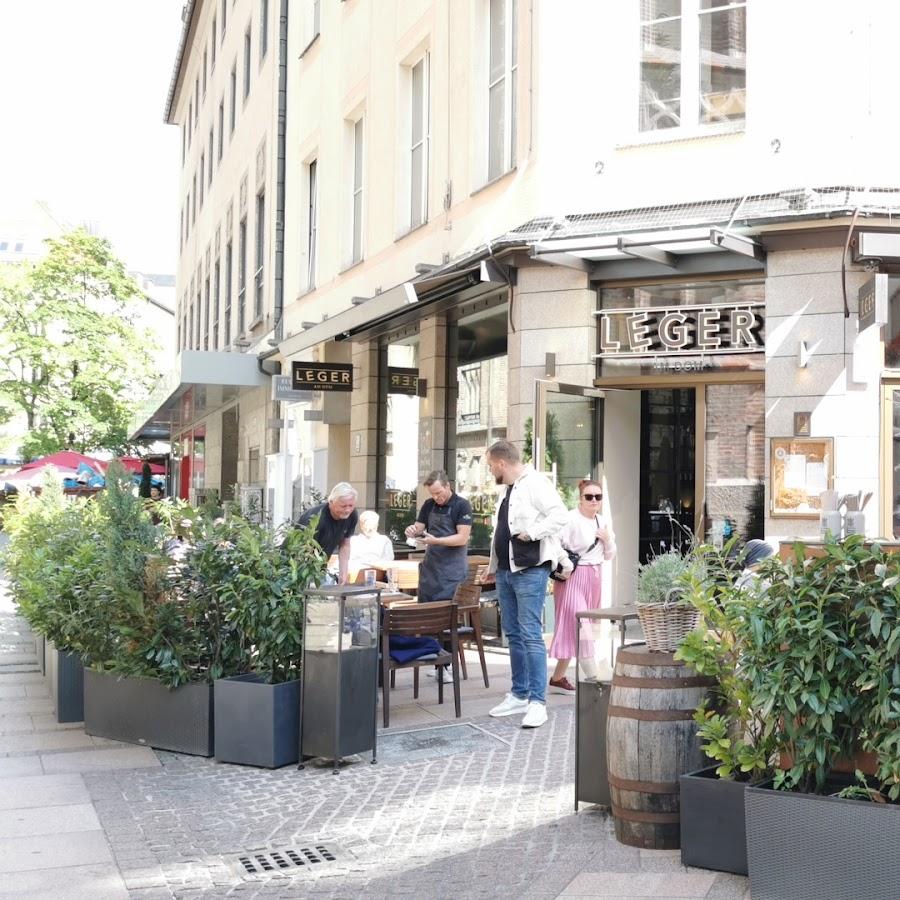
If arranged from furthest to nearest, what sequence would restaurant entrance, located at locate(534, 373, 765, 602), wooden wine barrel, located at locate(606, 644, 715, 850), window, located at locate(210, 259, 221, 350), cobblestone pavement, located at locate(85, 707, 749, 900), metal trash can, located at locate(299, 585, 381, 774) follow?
window, located at locate(210, 259, 221, 350)
restaurant entrance, located at locate(534, 373, 765, 602)
metal trash can, located at locate(299, 585, 381, 774)
wooden wine barrel, located at locate(606, 644, 715, 850)
cobblestone pavement, located at locate(85, 707, 749, 900)

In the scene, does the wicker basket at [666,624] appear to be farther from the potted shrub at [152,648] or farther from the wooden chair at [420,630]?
the wooden chair at [420,630]

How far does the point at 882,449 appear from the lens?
10.4m

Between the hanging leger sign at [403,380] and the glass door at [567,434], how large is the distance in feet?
12.9

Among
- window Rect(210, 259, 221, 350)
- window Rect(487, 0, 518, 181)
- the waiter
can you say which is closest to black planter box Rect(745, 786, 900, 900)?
the waiter

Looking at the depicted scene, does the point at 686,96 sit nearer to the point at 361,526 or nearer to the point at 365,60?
the point at 361,526

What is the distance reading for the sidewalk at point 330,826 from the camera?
492 centimetres

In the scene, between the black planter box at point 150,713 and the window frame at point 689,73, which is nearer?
the black planter box at point 150,713

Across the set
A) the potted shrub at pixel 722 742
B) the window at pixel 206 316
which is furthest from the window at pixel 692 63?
the window at pixel 206 316

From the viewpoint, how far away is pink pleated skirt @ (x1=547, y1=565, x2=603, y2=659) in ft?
30.5

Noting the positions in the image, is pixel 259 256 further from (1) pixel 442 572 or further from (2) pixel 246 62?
(1) pixel 442 572

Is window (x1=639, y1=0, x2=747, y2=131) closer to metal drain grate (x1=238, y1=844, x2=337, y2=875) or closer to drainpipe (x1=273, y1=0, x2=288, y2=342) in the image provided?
metal drain grate (x1=238, y1=844, x2=337, y2=875)

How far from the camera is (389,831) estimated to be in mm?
5727

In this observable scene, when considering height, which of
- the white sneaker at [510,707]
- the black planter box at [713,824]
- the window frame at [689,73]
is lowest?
the white sneaker at [510,707]

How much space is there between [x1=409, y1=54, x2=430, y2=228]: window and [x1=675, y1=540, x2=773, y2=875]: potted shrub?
10759 millimetres
